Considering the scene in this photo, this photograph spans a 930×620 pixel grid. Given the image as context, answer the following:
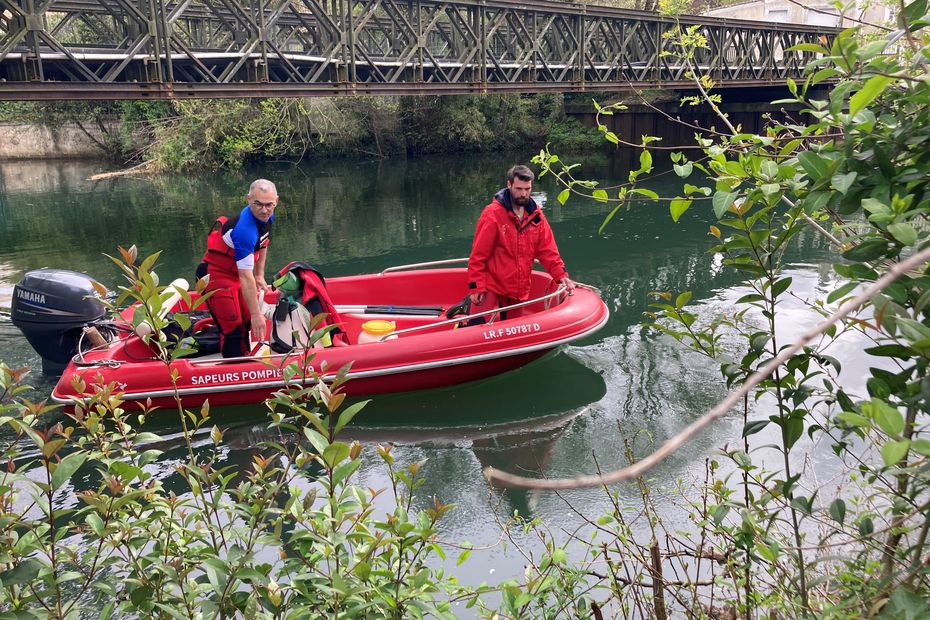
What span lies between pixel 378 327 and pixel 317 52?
12.2m

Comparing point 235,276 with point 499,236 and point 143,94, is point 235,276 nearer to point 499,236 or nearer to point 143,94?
point 499,236

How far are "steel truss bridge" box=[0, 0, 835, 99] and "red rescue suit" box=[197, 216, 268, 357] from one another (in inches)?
150

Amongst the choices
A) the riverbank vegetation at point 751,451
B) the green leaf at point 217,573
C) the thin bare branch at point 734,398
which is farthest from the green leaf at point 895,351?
the green leaf at point 217,573

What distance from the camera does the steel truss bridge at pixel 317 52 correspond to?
1222 cm

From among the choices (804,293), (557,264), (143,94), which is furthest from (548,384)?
(143,94)

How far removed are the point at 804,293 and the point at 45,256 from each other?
1300cm

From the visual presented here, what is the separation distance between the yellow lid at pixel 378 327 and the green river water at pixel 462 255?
2.20ft

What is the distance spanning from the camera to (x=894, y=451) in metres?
1.10

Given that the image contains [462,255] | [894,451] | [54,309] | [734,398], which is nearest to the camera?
[734,398]

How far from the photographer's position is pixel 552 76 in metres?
21.6

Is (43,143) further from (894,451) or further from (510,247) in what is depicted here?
(894,451)

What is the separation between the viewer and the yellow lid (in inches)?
298

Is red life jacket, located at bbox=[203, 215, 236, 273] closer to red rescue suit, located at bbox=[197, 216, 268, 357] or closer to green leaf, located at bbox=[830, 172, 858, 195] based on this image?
red rescue suit, located at bbox=[197, 216, 268, 357]

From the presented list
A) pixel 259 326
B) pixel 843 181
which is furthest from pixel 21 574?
pixel 259 326
